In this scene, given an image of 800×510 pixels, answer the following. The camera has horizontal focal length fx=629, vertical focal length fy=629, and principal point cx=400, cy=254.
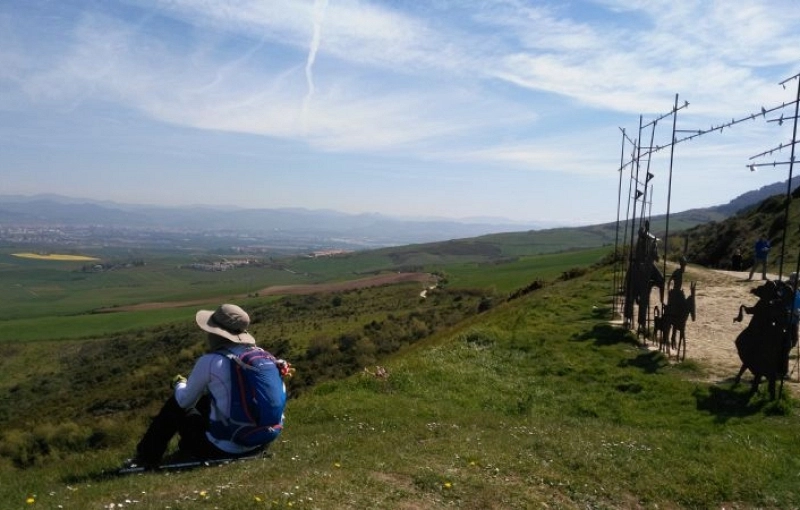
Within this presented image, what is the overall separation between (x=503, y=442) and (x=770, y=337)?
25.9 ft

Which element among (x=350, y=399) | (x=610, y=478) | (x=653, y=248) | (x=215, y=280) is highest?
(x=653, y=248)

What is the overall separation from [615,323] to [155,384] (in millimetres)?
28429

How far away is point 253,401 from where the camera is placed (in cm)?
790

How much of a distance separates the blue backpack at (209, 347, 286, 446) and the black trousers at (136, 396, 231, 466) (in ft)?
0.61

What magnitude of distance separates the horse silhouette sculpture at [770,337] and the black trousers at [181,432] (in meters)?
12.2

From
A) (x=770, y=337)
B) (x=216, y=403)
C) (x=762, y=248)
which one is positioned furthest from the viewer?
(x=762, y=248)

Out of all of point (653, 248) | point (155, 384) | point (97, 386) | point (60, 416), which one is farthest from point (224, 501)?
point (97, 386)

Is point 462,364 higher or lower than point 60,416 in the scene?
higher

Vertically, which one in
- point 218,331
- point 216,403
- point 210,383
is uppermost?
point 218,331

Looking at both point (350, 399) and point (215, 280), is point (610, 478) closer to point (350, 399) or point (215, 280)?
point (350, 399)

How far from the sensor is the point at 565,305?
28375 mm

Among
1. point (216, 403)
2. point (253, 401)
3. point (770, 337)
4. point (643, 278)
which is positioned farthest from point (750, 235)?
point (216, 403)

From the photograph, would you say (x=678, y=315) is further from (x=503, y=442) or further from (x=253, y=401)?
(x=253, y=401)

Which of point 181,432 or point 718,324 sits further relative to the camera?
point 718,324
